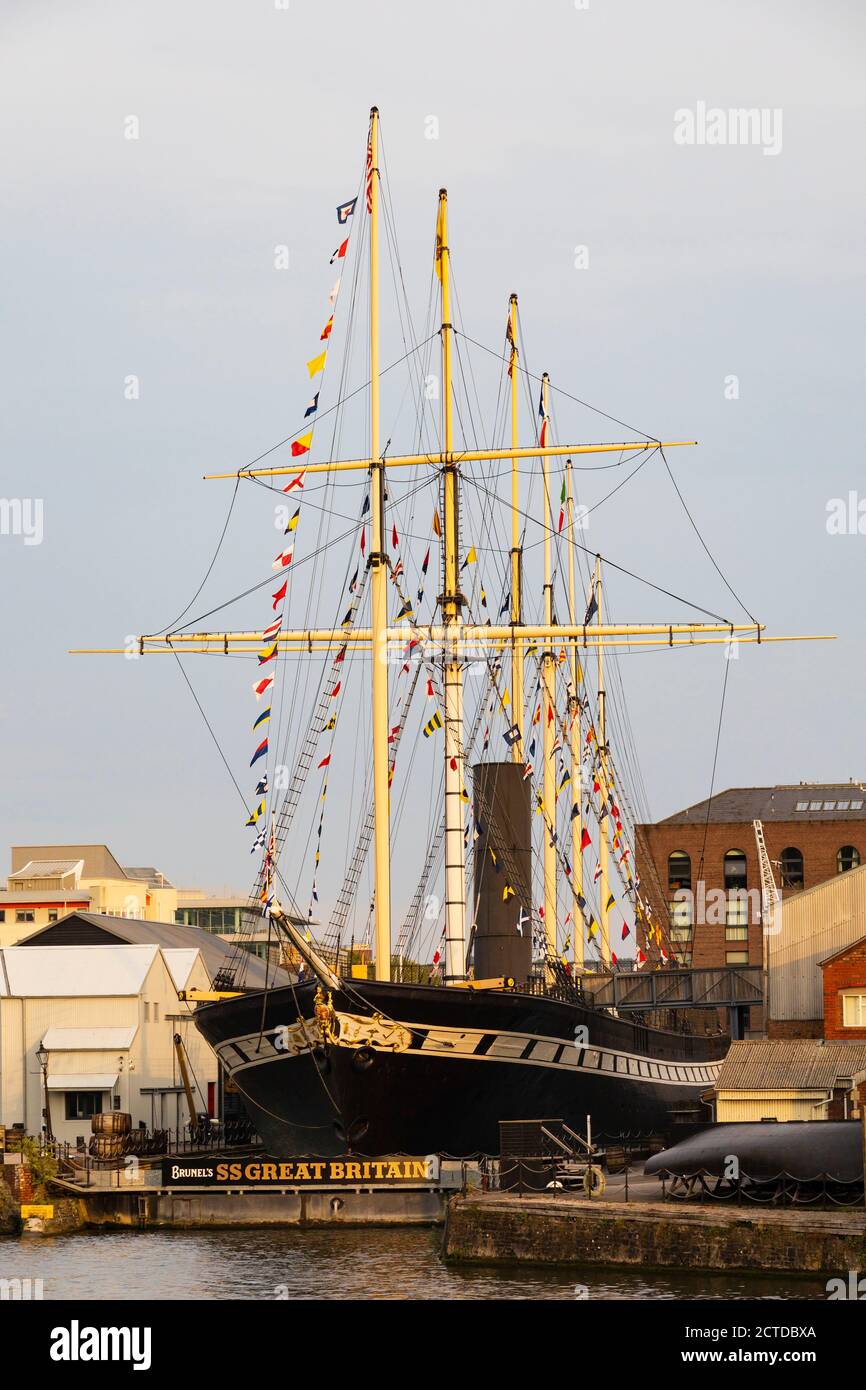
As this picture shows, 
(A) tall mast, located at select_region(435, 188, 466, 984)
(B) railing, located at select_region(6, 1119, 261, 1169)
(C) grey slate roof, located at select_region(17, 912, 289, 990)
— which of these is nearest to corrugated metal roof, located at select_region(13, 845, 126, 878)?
(C) grey slate roof, located at select_region(17, 912, 289, 990)

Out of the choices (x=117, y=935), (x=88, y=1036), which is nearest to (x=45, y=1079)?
(x=88, y=1036)

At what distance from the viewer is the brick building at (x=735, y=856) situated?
8681cm

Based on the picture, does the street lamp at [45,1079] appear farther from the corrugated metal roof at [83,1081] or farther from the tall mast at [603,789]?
the tall mast at [603,789]

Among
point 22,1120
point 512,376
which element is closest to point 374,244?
point 512,376

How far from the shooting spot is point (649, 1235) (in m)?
30.9

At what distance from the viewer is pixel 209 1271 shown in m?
32.2

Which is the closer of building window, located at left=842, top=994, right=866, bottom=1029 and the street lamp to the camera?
building window, located at left=842, top=994, right=866, bottom=1029

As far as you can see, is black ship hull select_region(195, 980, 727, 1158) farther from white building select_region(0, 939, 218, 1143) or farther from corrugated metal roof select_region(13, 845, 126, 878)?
corrugated metal roof select_region(13, 845, 126, 878)

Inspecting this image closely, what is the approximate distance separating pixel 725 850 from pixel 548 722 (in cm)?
3007

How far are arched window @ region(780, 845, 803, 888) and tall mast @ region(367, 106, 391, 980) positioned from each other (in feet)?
150

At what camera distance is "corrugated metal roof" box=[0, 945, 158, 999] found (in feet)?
182

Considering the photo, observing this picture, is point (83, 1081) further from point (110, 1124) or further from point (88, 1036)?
point (110, 1124)

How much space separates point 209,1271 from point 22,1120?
23.9m
